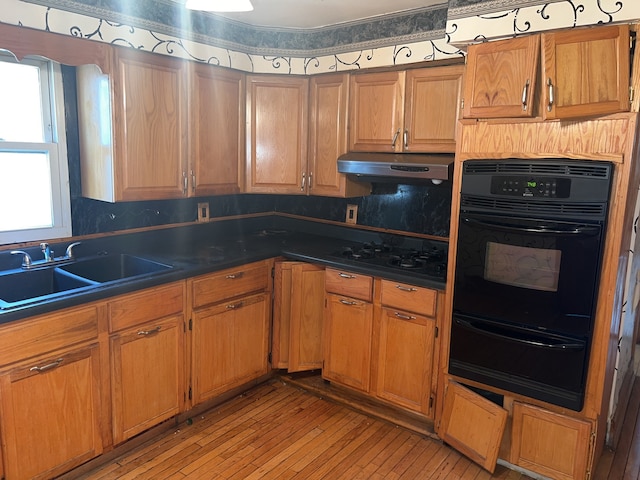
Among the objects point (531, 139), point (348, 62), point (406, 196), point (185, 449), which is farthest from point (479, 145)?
point (185, 449)

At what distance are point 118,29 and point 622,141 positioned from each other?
7.80 ft

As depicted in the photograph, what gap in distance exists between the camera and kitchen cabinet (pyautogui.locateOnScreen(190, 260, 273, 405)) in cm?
267

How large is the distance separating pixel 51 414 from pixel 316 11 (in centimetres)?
244

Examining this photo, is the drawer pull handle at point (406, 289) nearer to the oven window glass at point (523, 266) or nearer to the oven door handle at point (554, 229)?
the oven window glass at point (523, 266)

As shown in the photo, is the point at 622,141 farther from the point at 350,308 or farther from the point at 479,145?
the point at 350,308

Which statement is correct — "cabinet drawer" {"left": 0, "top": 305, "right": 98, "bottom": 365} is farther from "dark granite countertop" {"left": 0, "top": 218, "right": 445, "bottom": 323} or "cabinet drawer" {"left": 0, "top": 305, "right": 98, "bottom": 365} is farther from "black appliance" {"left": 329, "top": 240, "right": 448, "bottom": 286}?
"black appliance" {"left": 329, "top": 240, "right": 448, "bottom": 286}

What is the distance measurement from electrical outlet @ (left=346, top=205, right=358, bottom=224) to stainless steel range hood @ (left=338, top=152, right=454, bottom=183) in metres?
0.40

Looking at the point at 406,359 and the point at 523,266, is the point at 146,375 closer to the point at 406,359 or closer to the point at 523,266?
the point at 406,359

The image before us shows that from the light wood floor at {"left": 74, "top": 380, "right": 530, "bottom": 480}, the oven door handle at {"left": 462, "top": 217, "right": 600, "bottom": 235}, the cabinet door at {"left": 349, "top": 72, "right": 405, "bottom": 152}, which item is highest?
the cabinet door at {"left": 349, "top": 72, "right": 405, "bottom": 152}

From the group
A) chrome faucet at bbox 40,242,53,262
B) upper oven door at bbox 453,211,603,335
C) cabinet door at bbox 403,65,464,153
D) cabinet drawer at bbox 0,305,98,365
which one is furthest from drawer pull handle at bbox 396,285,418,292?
chrome faucet at bbox 40,242,53,262

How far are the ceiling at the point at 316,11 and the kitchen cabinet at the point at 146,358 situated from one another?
1.63m

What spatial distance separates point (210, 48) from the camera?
2.92 m

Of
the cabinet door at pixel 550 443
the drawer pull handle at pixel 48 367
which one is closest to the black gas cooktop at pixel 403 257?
the cabinet door at pixel 550 443

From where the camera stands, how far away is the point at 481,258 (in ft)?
7.60
